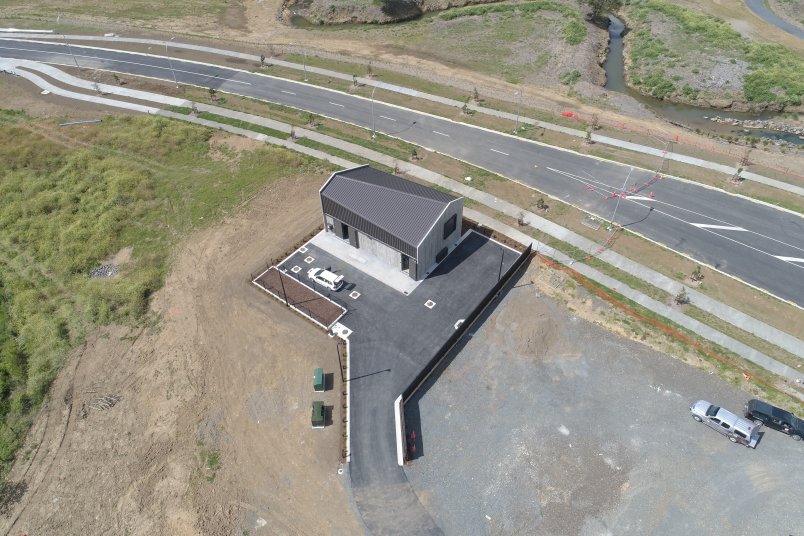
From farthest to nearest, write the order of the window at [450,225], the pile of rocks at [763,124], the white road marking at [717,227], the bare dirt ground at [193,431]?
the pile of rocks at [763,124]
the white road marking at [717,227]
the window at [450,225]
the bare dirt ground at [193,431]

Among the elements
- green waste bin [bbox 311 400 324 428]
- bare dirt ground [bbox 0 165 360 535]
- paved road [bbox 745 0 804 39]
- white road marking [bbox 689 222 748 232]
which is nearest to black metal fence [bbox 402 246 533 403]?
green waste bin [bbox 311 400 324 428]

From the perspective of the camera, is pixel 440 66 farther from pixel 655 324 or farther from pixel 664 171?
pixel 655 324

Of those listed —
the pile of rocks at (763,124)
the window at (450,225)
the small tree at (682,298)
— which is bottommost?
the small tree at (682,298)

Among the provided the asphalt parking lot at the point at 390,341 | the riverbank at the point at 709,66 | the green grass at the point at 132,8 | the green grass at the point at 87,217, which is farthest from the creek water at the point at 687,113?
the green grass at the point at 132,8

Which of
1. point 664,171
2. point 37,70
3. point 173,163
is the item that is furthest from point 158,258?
point 37,70

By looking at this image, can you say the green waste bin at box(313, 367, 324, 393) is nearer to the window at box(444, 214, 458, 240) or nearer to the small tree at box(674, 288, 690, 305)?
the window at box(444, 214, 458, 240)

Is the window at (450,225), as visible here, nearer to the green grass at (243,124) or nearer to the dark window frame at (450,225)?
the dark window frame at (450,225)

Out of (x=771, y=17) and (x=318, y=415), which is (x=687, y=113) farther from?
(x=318, y=415)
